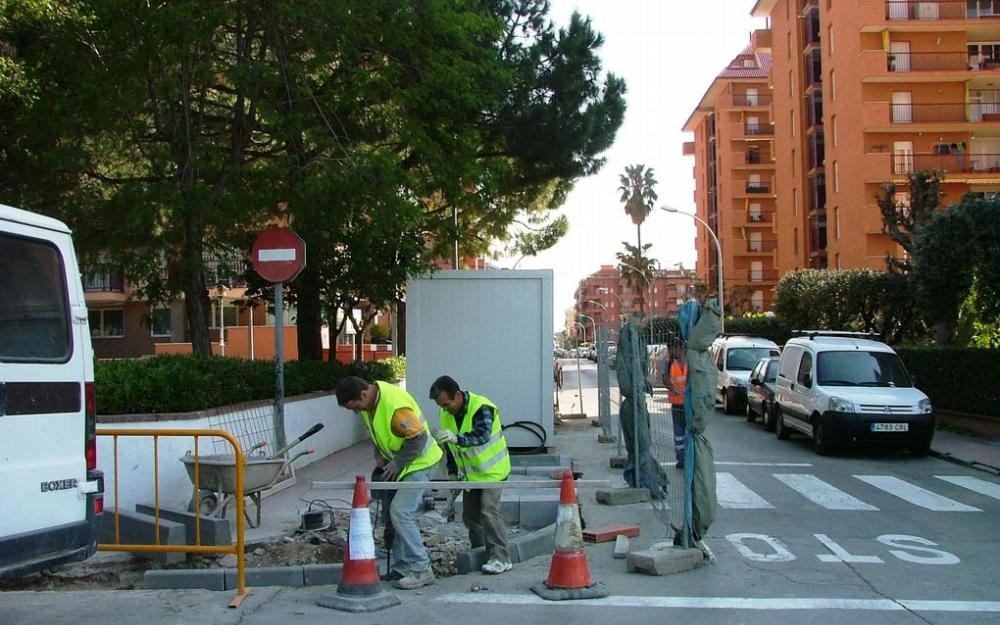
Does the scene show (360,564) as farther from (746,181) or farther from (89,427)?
(746,181)

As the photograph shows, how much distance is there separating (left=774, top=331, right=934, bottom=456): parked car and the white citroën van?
40.0ft

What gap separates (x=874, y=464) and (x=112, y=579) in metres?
11.5

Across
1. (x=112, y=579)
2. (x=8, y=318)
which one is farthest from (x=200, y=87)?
(x=8, y=318)

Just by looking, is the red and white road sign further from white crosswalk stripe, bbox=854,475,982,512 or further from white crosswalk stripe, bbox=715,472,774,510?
white crosswalk stripe, bbox=854,475,982,512

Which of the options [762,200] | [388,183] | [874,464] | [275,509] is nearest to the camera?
[275,509]

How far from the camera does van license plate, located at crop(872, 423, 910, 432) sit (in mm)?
14812

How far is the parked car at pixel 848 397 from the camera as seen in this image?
14867 millimetres

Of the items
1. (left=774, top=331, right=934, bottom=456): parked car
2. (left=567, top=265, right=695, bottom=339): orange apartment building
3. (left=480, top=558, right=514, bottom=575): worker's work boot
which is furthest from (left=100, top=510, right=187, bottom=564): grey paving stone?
(left=567, top=265, right=695, bottom=339): orange apartment building

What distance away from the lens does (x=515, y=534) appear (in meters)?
9.20

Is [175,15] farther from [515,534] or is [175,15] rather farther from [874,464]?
[874,464]

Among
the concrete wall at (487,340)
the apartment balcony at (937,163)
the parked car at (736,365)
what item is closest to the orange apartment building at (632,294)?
the apartment balcony at (937,163)

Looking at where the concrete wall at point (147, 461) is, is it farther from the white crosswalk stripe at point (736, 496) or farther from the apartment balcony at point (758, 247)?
the apartment balcony at point (758, 247)

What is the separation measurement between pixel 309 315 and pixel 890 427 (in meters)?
10.5

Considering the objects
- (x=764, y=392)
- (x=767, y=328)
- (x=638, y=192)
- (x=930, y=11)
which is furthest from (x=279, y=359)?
(x=638, y=192)
